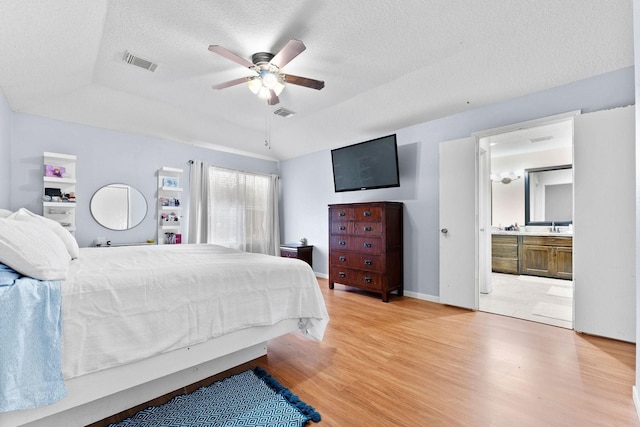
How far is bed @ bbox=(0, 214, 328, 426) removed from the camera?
128cm

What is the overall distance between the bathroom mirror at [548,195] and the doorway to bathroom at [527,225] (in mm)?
16

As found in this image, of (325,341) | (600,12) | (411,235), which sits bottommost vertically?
(325,341)

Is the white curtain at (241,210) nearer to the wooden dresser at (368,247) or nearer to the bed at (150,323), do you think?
the wooden dresser at (368,247)

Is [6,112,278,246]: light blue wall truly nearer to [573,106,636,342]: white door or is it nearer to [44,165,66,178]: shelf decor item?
[44,165,66,178]: shelf decor item

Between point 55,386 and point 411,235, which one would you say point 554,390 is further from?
point 55,386

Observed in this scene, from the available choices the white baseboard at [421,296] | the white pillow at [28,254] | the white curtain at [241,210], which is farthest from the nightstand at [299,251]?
the white pillow at [28,254]

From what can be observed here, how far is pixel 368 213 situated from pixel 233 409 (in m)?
2.87

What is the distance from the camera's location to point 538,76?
285cm

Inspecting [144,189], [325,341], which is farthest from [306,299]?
[144,189]

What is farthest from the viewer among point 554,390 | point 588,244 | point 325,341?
point 588,244

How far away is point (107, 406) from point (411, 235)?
3604mm

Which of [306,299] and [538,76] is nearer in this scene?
[306,299]

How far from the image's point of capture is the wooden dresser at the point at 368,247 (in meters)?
3.82

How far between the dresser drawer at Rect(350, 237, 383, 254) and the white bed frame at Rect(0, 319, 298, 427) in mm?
2080
